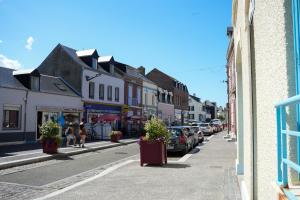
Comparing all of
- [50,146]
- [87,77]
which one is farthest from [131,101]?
[50,146]

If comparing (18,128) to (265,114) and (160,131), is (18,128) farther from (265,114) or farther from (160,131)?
(265,114)

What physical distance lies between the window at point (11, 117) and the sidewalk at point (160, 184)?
1422cm

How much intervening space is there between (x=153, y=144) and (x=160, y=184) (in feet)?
12.4

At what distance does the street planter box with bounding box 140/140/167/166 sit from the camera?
12898 mm

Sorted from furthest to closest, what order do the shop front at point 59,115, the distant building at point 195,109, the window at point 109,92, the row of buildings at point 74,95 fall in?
the distant building at point 195,109 → the window at point 109,92 → the shop front at point 59,115 → the row of buildings at point 74,95

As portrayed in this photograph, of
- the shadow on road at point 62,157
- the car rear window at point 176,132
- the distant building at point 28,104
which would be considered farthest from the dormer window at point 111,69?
the shadow on road at point 62,157

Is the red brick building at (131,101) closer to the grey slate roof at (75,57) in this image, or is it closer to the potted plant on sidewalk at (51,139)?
the grey slate roof at (75,57)

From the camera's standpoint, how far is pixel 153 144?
508 inches

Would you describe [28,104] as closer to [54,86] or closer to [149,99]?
[54,86]

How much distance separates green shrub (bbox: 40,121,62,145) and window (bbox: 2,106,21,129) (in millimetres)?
7657

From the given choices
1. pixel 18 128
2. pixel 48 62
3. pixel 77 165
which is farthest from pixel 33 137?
pixel 77 165

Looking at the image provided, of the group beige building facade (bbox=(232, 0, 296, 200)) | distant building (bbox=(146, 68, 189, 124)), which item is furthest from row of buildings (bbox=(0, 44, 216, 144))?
beige building facade (bbox=(232, 0, 296, 200))

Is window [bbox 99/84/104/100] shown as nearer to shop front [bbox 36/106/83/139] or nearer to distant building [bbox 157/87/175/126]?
shop front [bbox 36/106/83/139]

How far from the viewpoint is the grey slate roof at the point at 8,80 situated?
24.0 metres
